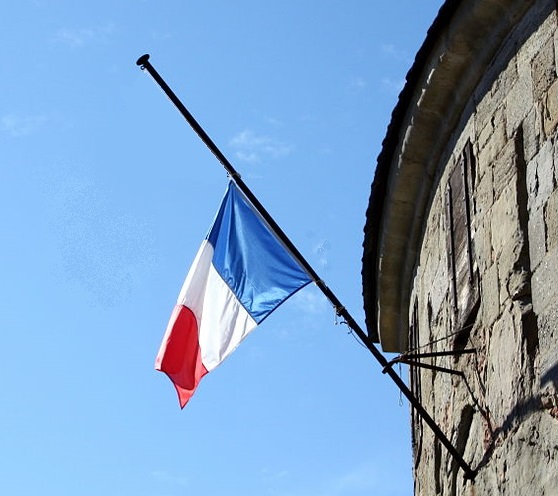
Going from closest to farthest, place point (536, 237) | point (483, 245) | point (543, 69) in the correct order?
1. point (536, 237)
2. point (543, 69)
3. point (483, 245)

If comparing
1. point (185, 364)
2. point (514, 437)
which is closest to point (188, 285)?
point (185, 364)

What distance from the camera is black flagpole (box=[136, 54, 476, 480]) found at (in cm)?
622

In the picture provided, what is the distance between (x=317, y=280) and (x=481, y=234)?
1043 mm

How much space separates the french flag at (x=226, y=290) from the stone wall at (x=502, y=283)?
0.92 metres

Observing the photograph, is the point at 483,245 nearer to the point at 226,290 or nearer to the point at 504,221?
the point at 504,221

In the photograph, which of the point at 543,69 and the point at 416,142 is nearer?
the point at 543,69

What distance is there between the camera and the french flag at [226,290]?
7.37 meters

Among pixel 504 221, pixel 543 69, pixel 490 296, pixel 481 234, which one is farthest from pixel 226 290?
pixel 543 69

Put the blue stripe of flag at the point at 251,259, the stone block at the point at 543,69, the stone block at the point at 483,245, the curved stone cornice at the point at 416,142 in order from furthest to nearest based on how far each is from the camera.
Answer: the blue stripe of flag at the point at 251,259, the curved stone cornice at the point at 416,142, the stone block at the point at 483,245, the stone block at the point at 543,69


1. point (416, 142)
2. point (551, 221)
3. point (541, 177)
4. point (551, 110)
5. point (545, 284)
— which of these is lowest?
point (545, 284)

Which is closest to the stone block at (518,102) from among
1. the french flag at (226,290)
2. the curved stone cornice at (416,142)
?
the curved stone cornice at (416,142)

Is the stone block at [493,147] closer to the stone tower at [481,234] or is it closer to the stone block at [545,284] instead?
the stone tower at [481,234]

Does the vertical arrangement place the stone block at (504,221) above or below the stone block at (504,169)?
below

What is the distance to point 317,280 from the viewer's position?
716 centimetres
